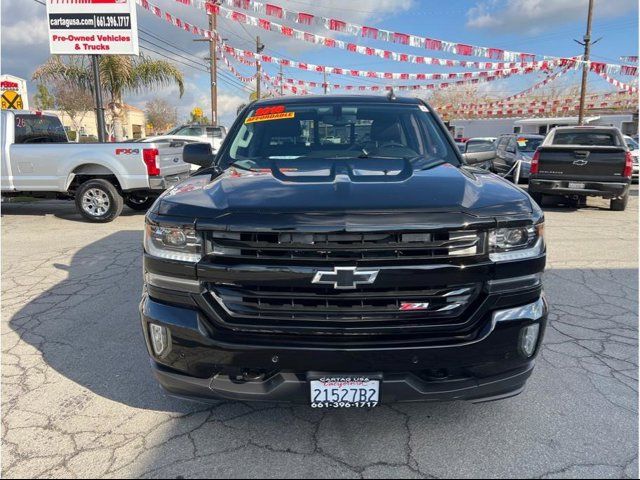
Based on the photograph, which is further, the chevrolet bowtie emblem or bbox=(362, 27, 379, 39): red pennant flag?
bbox=(362, 27, 379, 39): red pennant flag

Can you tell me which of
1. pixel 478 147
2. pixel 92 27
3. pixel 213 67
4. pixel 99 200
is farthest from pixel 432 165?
pixel 213 67

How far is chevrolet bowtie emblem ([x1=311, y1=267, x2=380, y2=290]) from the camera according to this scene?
217cm

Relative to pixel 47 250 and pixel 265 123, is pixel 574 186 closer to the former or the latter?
pixel 265 123

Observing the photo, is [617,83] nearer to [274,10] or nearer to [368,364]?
[274,10]

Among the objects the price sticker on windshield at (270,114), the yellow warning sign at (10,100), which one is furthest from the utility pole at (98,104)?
the price sticker on windshield at (270,114)

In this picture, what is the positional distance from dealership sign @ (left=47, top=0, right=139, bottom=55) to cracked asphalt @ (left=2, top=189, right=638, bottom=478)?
10.1 meters

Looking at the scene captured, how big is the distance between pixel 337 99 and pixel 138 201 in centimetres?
715

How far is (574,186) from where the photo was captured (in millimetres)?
9852

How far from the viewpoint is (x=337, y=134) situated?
368 centimetres

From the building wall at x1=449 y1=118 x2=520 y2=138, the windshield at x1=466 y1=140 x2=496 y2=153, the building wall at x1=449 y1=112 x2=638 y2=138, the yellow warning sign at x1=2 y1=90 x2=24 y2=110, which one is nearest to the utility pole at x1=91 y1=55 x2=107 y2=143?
the yellow warning sign at x1=2 y1=90 x2=24 y2=110

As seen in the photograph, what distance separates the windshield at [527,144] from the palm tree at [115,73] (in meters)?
15.2

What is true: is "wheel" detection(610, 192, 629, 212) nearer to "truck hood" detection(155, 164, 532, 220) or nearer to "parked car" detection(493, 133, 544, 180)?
"parked car" detection(493, 133, 544, 180)

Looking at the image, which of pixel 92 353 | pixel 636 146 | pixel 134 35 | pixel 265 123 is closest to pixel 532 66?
pixel 636 146

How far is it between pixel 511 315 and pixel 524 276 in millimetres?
200
